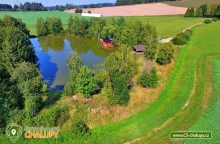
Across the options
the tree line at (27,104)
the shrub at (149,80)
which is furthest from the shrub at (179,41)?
the tree line at (27,104)

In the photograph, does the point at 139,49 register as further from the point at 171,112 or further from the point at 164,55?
the point at 171,112

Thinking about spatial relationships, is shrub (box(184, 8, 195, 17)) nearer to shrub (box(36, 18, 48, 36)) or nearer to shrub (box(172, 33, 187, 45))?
shrub (box(172, 33, 187, 45))

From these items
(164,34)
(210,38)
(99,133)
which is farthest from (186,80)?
(164,34)

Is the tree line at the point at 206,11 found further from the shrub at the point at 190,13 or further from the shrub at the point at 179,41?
the shrub at the point at 179,41

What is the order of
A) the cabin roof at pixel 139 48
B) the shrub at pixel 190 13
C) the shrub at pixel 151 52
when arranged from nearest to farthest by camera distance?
the shrub at pixel 151 52 < the cabin roof at pixel 139 48 < the shrub at pixel 190 13

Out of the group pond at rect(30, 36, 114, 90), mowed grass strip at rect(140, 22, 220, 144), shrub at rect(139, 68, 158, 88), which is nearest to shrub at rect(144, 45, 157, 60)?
mowed grass strip at rect(140, 22, 220, 144)

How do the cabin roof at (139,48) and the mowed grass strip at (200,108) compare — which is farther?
the cabin roof at (139,48)
